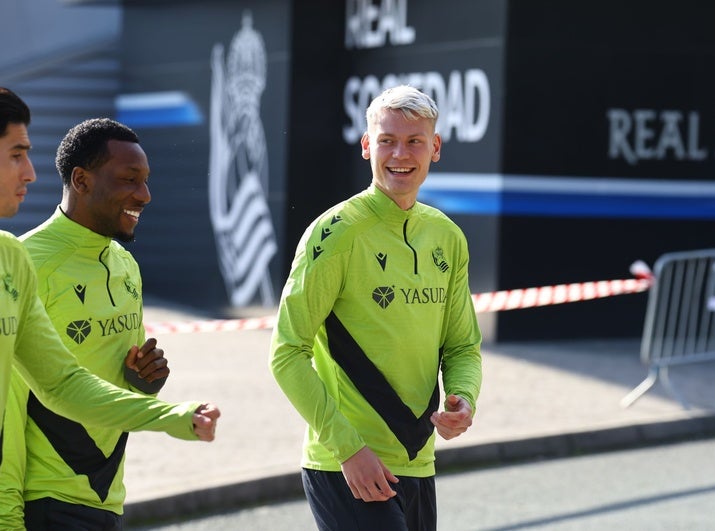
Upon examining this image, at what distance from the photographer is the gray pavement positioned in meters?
8.18

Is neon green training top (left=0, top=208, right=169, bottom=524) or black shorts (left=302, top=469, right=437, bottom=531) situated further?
black shorts (left=302, top=469, right=437, bottom=531)

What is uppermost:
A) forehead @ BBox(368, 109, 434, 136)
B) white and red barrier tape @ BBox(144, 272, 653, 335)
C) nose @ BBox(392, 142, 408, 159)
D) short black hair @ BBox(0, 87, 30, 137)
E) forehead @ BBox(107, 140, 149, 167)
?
short black hair @ BBox(0, 87, 30, 137)

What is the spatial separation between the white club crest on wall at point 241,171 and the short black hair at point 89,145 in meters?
12.2

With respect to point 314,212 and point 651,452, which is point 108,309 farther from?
point 314,212

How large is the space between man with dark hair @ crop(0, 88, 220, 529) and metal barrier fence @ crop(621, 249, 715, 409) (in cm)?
723

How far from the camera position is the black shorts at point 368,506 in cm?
424

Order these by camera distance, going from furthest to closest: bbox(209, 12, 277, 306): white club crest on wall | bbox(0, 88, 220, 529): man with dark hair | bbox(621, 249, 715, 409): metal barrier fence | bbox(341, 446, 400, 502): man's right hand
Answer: bbox(209, 12, 277, 306): white club crest on wall < bbox(621, 249, 715, 409): metal barrier fence < bbox(341, 446, 400, 502): man's right hand < bbox(0, 88, 220, 529): man with dark hair

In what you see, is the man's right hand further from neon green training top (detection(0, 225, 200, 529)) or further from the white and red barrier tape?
the white and red barrier tape

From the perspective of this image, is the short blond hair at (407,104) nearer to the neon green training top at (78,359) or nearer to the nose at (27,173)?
the neon green training top at (78,359)

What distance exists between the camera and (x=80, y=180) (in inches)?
169

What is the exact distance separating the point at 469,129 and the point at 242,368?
3.84 metres

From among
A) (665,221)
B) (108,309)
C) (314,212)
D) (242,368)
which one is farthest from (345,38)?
(108,309)

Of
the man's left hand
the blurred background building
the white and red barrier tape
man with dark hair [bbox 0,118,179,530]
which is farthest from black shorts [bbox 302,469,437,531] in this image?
the blurred background building

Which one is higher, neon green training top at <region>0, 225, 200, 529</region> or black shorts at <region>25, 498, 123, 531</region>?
neon green training top at <region>0, 225, 200, 529</region>
